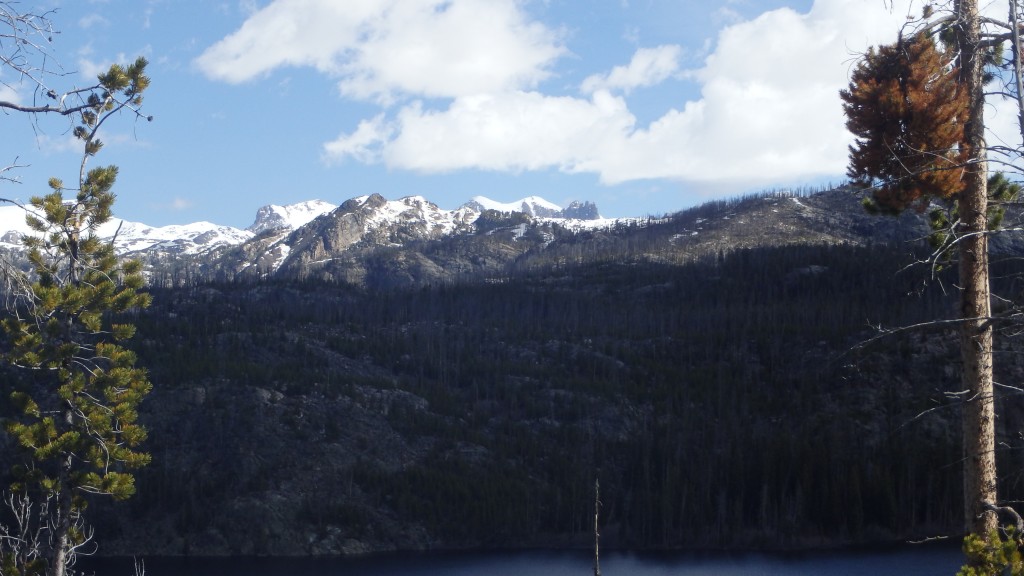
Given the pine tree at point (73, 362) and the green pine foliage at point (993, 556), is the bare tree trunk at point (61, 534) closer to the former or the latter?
the pine tree at point (73, 362)

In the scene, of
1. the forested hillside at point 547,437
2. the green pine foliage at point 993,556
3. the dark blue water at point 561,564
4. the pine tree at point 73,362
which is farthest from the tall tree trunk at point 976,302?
the forested hillside at point 547,437

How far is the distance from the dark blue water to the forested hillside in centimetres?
591

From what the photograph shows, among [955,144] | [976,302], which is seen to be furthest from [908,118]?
[976,302]

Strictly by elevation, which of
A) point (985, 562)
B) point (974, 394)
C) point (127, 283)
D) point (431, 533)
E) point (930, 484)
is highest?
point (127, 283)

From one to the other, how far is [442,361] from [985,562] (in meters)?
148

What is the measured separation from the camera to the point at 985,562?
574 inches

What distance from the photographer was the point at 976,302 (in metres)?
16.7

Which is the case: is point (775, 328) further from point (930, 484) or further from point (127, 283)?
point (127, 283)

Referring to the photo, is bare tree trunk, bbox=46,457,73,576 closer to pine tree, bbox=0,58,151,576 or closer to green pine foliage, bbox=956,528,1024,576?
pine tree, bbox=0,58,151,576

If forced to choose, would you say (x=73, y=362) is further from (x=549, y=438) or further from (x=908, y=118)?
(x=549, y=438)

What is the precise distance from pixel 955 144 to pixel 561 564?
274 ft

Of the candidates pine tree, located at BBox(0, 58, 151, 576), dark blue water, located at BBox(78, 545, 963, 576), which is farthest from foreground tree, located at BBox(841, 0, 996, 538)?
dark blue water, located at BBox(78, 545, 963, 576)

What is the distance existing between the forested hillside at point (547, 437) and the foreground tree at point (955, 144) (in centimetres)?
7726

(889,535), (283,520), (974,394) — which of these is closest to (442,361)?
(283,520)
